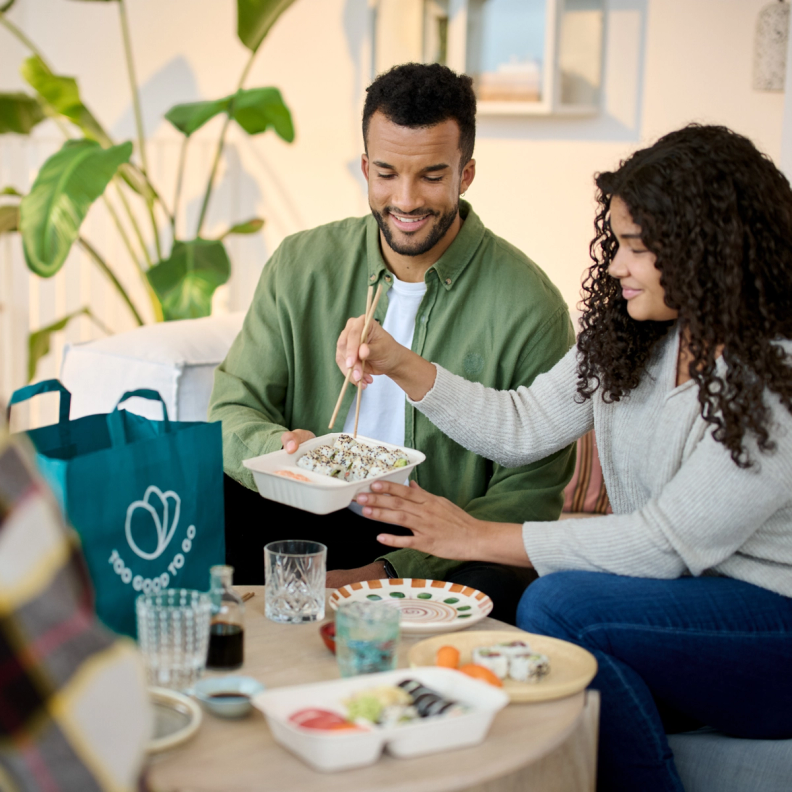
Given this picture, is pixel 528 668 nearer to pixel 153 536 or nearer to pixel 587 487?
pixel 153 536

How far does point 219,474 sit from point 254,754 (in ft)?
1.45

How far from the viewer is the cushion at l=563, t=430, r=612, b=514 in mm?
2424

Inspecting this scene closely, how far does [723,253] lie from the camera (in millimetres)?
1379

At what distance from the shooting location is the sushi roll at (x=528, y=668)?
110cm

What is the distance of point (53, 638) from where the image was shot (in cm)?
59

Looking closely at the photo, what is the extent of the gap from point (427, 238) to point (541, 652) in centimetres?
97

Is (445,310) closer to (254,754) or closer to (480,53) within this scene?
(254,754)

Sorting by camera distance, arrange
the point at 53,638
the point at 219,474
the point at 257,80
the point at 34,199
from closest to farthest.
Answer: the point at 53,638
the point at 219,474
the point at 34,199
the point at 257,80

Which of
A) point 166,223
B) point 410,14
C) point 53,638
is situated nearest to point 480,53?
point 410,14

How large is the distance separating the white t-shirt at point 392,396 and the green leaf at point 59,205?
117 cm

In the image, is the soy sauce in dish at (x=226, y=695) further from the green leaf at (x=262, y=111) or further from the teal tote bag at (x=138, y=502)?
the green leaf at (x=262, y=111)

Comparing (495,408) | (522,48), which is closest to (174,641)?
(495,408)

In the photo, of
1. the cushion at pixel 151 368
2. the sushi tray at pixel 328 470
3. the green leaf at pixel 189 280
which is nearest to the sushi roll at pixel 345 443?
the sushi tray at pixel 328 470

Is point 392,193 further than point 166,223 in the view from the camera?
No
